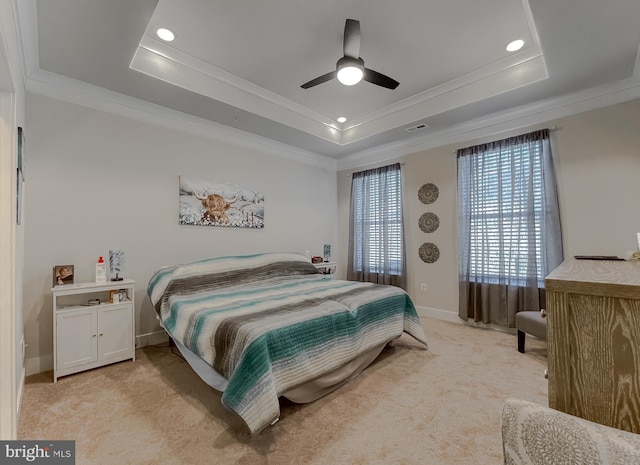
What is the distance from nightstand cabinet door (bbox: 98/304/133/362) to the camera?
8.46 ft

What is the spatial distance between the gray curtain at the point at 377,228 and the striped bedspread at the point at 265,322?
4.99 ft

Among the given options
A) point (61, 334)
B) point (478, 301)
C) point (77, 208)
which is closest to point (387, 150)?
point (478, 301)

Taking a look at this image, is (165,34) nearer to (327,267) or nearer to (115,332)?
(115,332)

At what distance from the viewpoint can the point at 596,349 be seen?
2.02ft

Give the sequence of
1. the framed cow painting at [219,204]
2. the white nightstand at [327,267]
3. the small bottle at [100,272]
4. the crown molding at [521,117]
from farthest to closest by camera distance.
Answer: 1. the white nightstand at [327,267]
2. the framed cow painting at [219,204]
3. the crown molding at [521,117]
4. the small bottle at [100,272]

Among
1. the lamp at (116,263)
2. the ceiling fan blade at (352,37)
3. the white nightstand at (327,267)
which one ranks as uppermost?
the ceiling fan blade at (352,37)

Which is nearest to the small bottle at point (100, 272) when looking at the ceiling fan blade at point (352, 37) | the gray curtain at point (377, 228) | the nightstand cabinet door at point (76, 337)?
the nightstand cabinet door at point (76, 337)

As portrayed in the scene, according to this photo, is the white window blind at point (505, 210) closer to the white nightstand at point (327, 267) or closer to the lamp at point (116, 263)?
the white nightstand at point (327, 267)

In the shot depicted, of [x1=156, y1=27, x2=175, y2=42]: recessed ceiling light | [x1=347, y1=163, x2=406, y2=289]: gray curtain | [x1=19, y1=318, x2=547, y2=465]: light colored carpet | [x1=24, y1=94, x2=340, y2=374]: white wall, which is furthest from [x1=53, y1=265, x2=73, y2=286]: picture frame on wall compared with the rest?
[x1=347, y1=163, x2=406, y2=289]: gray curtain

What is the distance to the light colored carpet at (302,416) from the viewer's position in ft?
5.17

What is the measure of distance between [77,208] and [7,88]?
4.60ft

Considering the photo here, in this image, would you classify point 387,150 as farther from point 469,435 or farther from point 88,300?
point 88,300

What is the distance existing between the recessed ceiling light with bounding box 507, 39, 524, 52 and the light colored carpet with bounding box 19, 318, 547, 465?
9.51ft

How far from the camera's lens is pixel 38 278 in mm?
2588
